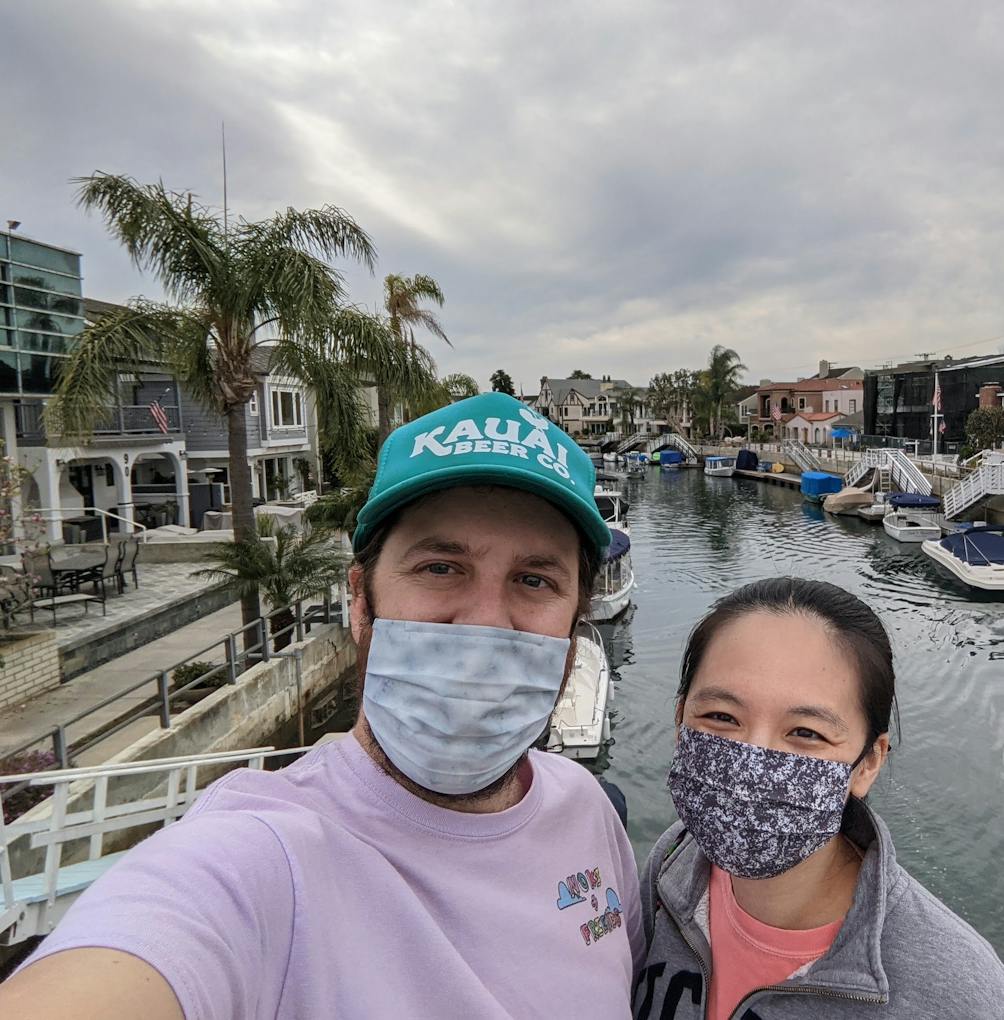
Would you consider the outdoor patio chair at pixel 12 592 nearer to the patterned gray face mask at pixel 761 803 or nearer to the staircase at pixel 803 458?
the patterned gray face mask at pixel 761 803

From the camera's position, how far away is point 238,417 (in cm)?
1100

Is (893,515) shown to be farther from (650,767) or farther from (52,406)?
(52,406)

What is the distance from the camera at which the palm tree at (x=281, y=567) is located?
11227mm

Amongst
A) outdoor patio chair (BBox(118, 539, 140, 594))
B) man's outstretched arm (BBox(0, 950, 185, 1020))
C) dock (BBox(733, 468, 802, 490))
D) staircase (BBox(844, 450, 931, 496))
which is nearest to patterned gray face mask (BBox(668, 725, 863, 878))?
man's outstretched arm (BBox(0, 950, 185, 1020))

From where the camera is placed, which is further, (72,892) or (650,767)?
(650,767)

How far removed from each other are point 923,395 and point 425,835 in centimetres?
7415

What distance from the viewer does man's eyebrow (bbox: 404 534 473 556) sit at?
1.51 meters

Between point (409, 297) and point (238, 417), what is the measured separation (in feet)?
35.1

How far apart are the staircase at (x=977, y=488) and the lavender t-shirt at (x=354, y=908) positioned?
3888 centimetres

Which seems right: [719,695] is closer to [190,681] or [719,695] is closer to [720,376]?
[190,681]

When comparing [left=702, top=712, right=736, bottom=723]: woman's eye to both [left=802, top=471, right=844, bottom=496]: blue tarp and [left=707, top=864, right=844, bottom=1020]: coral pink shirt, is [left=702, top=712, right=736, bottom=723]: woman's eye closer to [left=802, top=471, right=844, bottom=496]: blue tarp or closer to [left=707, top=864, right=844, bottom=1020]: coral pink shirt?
[left=707, top=864, right=844, bottom=1020]: coral pink shirt

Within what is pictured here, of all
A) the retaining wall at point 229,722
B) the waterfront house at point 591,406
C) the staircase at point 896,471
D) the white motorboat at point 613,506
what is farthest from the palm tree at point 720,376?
the retaining wall at point 229,722

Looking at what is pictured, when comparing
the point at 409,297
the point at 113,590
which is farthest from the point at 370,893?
the point at 409,297

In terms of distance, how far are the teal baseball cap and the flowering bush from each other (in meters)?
6.41
